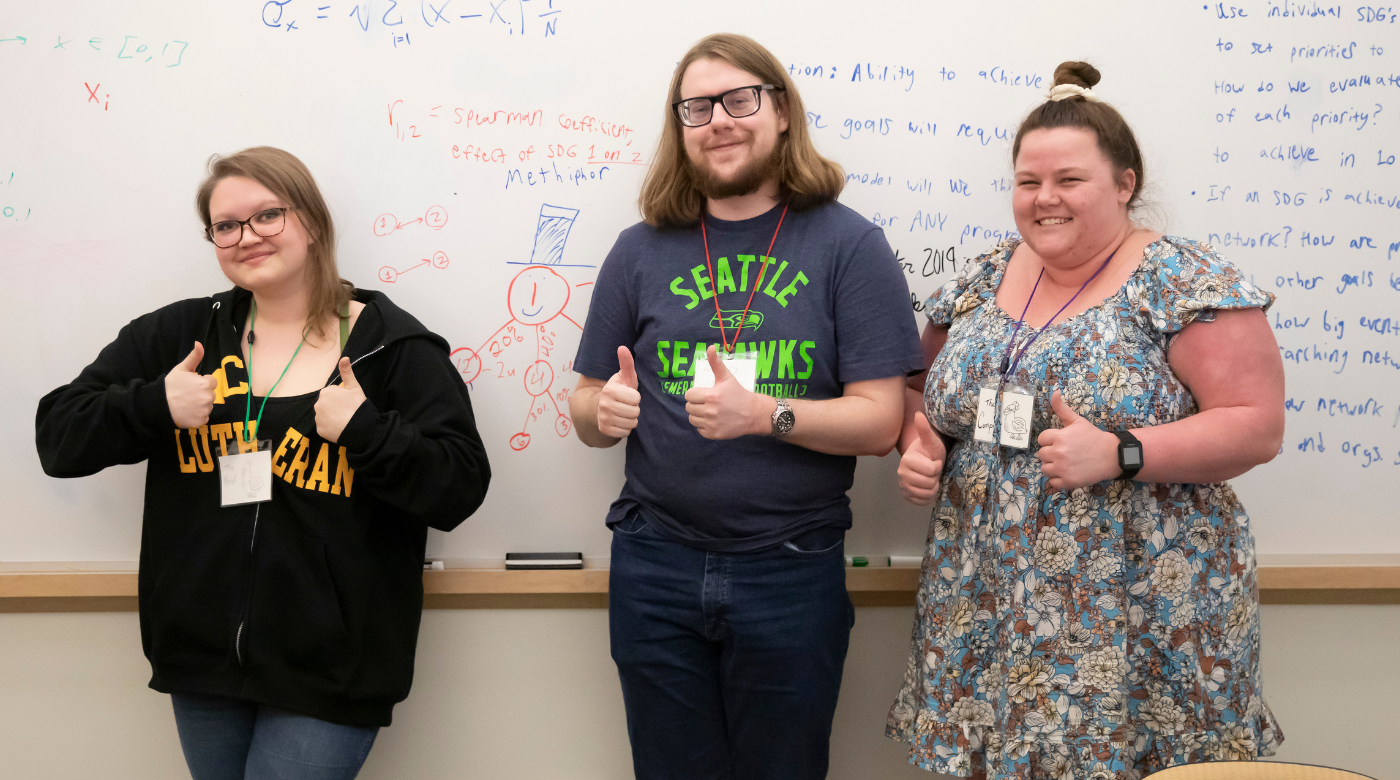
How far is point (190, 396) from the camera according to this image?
60.0 inches

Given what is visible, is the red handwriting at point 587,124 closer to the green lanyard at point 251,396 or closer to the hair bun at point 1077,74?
the green lanyard at point 251,396

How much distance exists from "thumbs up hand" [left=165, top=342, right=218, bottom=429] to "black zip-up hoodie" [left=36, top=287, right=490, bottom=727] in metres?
0.02

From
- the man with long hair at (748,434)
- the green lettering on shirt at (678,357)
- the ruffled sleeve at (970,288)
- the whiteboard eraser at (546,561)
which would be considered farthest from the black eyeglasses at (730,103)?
the whiteboard eraser at (546,561)

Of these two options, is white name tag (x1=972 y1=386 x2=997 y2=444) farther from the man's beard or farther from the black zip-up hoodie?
the black zip-up hoodie

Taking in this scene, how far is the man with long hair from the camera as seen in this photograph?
152 cm

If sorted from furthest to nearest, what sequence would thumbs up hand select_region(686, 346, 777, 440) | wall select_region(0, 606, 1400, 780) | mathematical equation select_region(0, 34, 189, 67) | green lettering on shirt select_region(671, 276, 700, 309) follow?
wall select_region(0, 606, 1400, 780) < mathematical equation select_region(0, 34, 189, 67) < green lettering on shirt select_region(671, 276, 700, 309) < thumbs up hand select_region(686, 346, 777, 440)

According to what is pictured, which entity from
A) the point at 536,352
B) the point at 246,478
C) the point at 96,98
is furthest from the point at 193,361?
the point at 96,98

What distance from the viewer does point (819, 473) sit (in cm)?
157

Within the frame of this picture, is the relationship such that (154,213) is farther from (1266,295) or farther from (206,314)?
(1266,295)

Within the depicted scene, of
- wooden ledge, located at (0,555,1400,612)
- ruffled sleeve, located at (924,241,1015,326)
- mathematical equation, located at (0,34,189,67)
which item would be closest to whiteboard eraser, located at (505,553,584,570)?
wooden ledge, located at (0,555,1400,612)

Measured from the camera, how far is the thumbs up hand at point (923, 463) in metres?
1.47

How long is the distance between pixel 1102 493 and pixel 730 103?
97 centimetres

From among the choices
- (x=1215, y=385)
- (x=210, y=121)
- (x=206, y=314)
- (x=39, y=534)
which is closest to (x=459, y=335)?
(x=206, y=314)

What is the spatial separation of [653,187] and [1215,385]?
3.57ft
